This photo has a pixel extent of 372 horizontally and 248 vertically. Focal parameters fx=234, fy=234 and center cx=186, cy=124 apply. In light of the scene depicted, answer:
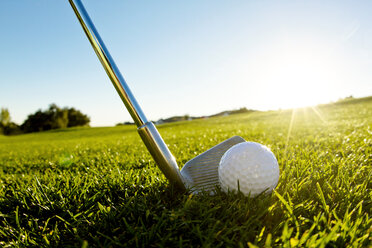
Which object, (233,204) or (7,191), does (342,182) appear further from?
(7,191)

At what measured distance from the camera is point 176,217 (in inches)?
48.0

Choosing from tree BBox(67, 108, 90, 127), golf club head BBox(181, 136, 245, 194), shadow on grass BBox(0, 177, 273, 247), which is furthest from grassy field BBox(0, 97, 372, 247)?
tree BBox(67, 108, 90, 127)

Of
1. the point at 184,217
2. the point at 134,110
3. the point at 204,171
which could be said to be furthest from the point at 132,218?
the point at 204,171

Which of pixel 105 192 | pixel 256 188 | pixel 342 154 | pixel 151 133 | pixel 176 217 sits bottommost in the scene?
pixel 342 154

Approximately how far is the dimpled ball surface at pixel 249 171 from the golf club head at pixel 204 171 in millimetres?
136

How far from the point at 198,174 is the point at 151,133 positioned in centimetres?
63

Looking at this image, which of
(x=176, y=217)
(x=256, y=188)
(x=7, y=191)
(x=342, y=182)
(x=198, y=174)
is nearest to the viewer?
(x=176, y=217)

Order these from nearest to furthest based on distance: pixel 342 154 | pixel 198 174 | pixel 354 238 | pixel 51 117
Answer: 1. pixel 354 238
2. pixel 198 174
3. pixel 342 154
4. pixel 51 117

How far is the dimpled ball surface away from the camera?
154 centimetres

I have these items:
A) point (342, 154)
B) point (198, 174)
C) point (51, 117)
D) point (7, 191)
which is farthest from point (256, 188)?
point (51, 117)

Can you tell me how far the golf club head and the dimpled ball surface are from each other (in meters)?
0.14

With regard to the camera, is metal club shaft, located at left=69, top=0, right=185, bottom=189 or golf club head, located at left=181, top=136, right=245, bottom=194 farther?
golf club head, located at left=181, top=136, right=245, bottom=194

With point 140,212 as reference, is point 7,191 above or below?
above

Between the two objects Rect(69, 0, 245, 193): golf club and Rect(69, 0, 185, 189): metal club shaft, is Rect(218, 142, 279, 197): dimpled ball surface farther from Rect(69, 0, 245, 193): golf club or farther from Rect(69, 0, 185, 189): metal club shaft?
Rect(69, 0, 185, 189): metal club shaft
